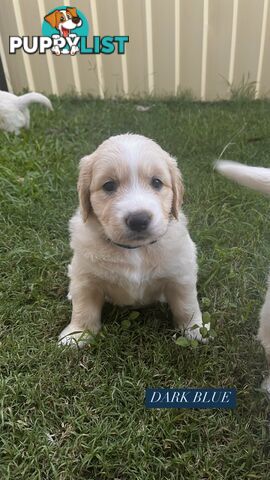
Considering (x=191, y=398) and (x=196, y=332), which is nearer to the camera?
(x=191, y=398)

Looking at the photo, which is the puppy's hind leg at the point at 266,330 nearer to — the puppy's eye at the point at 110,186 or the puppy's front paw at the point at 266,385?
the puppy's front paw at the point at 266,385

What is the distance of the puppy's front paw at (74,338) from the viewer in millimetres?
2246

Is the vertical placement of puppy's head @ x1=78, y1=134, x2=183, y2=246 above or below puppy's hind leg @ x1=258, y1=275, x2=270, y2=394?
above

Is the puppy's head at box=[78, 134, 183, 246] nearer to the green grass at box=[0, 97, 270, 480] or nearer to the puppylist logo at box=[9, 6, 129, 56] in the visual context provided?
the green grass at box=[0, 97, 270, 480]

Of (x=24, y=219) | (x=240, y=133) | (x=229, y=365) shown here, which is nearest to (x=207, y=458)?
(x=229, y=365)

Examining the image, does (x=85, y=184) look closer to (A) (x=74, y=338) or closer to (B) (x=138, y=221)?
(B) (x=138, y=221)

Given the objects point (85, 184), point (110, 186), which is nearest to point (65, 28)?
point (85, 184)

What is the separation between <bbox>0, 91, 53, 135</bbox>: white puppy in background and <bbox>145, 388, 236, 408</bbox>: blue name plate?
3.14m

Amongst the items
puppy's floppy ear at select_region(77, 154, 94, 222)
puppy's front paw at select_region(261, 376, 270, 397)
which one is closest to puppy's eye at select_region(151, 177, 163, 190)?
puppy's floppy ear at select_region(77, 154, 94, 222)

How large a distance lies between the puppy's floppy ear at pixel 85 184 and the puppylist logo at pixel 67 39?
10.5ft

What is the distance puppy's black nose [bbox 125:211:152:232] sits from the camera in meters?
1.80

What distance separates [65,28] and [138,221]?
380 centimetres

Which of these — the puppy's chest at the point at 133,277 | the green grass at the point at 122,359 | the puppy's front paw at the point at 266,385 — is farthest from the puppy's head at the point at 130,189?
the puppy's front paw at the point at 266,385

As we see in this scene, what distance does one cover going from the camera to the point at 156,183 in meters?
1.95
